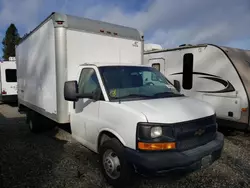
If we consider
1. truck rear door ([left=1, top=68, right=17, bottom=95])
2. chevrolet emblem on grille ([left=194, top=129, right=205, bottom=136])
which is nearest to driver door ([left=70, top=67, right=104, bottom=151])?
chevrolet emblem on grille ([left=194, top=129, right=205, bottom=136])

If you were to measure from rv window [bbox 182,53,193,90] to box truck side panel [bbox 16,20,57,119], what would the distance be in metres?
4.35

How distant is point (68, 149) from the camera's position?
209 inches

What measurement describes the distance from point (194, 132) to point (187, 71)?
424 centimetres

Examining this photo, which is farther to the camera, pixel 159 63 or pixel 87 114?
pixel 159 63

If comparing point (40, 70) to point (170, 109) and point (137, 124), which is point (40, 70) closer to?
point (137, 124)

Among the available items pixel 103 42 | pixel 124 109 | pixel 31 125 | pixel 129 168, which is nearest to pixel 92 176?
pixel 129 168

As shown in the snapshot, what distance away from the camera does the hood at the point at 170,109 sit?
9.75 feet

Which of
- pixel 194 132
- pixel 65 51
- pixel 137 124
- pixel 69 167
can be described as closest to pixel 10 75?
pixel 65 51

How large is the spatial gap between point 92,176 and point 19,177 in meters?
1.32

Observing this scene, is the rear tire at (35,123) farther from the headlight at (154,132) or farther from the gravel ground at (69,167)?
the headlight at (154,132)

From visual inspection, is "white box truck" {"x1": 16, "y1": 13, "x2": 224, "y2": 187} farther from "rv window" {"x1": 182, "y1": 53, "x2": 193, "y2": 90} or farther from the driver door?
"rv window" {"x1": 182, "y1": 53, "x2": 193, "y2": 90}


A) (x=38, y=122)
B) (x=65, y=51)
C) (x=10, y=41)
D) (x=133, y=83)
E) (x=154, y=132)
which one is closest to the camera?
(x=154, y=132)

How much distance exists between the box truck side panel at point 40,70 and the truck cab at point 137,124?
2.70ft

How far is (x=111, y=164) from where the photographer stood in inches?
134
